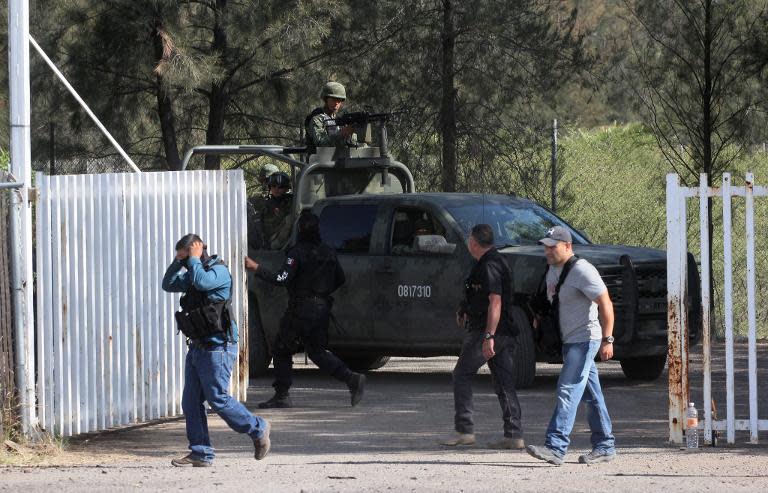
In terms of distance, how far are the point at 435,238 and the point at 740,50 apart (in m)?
5.90

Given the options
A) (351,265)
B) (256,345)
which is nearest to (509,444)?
(351,265)

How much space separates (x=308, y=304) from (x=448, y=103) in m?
6.14

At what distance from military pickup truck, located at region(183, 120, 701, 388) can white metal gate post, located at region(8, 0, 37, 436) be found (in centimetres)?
435

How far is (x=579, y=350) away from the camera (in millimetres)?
9625

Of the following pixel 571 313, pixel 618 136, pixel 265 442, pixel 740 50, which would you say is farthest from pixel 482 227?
pixel 618 136

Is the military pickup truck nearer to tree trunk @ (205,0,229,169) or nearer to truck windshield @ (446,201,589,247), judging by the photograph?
truck windshield @ (446,201,589,247)

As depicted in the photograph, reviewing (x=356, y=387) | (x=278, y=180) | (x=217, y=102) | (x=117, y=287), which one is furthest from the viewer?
(x=217, y=102)

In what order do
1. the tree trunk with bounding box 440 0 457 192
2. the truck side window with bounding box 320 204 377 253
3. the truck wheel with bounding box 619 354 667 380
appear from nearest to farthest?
the truck wheel with bounding box 619 354 667 380, the truck side window with bounding box 320 204 377 253, the tree trunk with bounding box 440 0 457 192

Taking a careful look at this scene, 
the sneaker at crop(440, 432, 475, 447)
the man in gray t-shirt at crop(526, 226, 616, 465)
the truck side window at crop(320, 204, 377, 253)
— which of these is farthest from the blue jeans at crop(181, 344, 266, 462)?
the truck side window at crop(320, 204, 377, 253)

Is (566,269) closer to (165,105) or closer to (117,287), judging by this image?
(117,287)

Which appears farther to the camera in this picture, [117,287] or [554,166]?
[554,166]

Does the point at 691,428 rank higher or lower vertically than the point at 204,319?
lower

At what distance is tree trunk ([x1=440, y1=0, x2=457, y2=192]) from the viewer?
1806 centimetres

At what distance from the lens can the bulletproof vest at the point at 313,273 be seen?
41.4 ft
